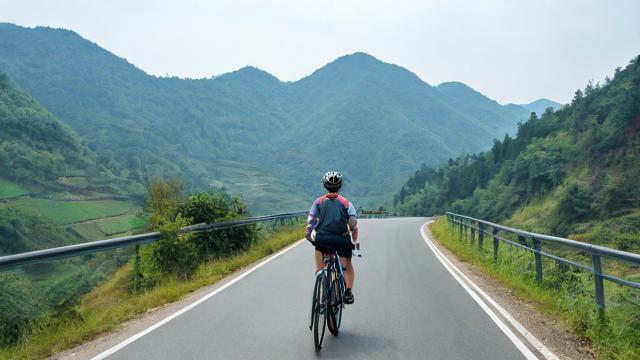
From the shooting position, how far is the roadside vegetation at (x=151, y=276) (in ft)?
22.2

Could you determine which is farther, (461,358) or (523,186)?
(523,186)

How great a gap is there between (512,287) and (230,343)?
667 centimetres

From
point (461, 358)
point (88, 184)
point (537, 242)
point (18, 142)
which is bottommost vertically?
point (461, 358)

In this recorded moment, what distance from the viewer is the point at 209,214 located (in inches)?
604

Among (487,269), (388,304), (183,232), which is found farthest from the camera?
(487,269)

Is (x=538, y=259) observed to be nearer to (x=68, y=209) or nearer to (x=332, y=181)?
(x=332, y=181)

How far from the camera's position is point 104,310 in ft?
28.1

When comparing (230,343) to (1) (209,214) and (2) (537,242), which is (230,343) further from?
(1) (209,214)

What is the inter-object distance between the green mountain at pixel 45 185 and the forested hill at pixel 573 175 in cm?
8487

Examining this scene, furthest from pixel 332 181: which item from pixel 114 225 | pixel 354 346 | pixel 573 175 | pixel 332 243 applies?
pixel 114 225

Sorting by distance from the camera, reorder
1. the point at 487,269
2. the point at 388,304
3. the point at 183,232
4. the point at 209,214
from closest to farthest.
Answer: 1. the point at 388,304
2. the point at 183,232
3. the point at 487,269
4. the point at 209,214

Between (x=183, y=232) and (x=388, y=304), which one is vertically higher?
(x=183, y=232)

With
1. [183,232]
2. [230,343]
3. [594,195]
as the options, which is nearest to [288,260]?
[183,232]

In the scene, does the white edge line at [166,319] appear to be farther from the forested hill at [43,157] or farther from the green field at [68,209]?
the forested hill at [43,157]
